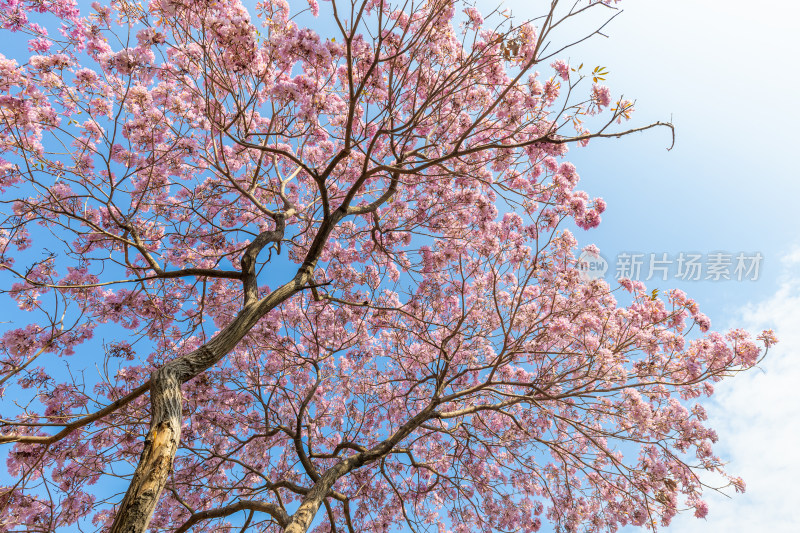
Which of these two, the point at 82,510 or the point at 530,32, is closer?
the point at 530,32

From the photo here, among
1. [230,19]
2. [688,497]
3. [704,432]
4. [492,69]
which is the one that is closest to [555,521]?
[688,497]

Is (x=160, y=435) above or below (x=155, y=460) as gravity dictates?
above

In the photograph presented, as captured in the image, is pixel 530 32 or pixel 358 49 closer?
pixel 530 32

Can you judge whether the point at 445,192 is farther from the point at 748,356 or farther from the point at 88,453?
the point at 88,453

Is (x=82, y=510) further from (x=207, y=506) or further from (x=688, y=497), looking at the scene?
(x=688, y=497)

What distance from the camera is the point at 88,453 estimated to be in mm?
5359

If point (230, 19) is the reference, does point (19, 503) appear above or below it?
below

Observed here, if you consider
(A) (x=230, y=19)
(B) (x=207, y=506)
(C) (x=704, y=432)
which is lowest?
(B) (x=207, y=506)

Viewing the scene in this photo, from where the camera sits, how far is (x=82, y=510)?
216 inches

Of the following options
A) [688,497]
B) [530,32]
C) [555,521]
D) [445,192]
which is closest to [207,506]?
[555,521]

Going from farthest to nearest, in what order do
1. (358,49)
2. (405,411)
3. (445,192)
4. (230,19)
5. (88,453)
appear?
(405,411), (445,192), (88,453), (358,49), (230,19)

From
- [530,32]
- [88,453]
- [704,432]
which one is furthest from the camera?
[704,432]

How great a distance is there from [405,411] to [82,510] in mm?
4899

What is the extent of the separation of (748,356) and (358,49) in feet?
21.3
